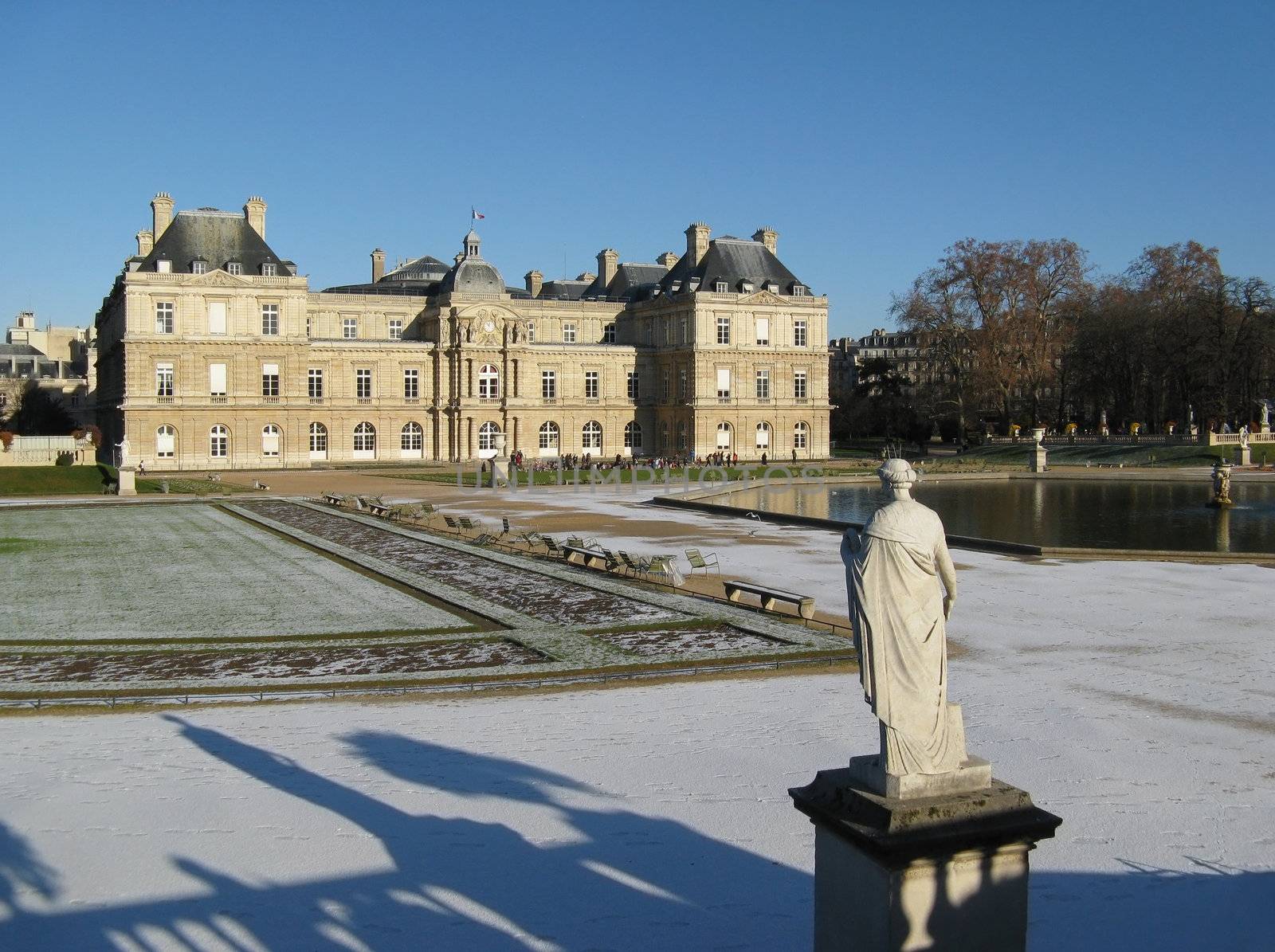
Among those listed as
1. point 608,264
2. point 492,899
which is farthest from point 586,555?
point 608,264

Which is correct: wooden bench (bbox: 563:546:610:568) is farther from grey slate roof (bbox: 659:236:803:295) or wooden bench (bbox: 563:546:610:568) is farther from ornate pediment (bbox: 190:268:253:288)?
grey slate roof (bbox: 659:236:803:295)

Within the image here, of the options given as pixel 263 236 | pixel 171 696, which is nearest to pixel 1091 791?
pixel 171 696

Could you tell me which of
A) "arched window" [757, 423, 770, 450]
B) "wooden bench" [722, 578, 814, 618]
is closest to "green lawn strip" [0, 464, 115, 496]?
"wooden bench" [722, 578, 814, 618]

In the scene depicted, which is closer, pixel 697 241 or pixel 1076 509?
pixel 1076 509

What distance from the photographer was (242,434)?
213 ft

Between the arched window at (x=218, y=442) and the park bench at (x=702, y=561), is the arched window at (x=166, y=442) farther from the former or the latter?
the park bench at (x=702, y=561)

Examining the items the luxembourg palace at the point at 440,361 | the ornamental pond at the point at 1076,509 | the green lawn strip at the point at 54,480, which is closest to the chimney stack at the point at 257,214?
the luxembourg palace at the point at 440,361

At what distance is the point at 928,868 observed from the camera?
5.28 meters

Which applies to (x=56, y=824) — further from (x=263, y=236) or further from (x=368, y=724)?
(x=263, y=236)

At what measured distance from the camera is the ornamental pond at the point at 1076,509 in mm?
28734

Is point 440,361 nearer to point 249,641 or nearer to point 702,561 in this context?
point 702,561

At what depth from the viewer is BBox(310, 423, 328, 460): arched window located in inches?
2689

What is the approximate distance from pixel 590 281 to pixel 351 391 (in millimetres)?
27598

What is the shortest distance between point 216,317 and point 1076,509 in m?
46.5
